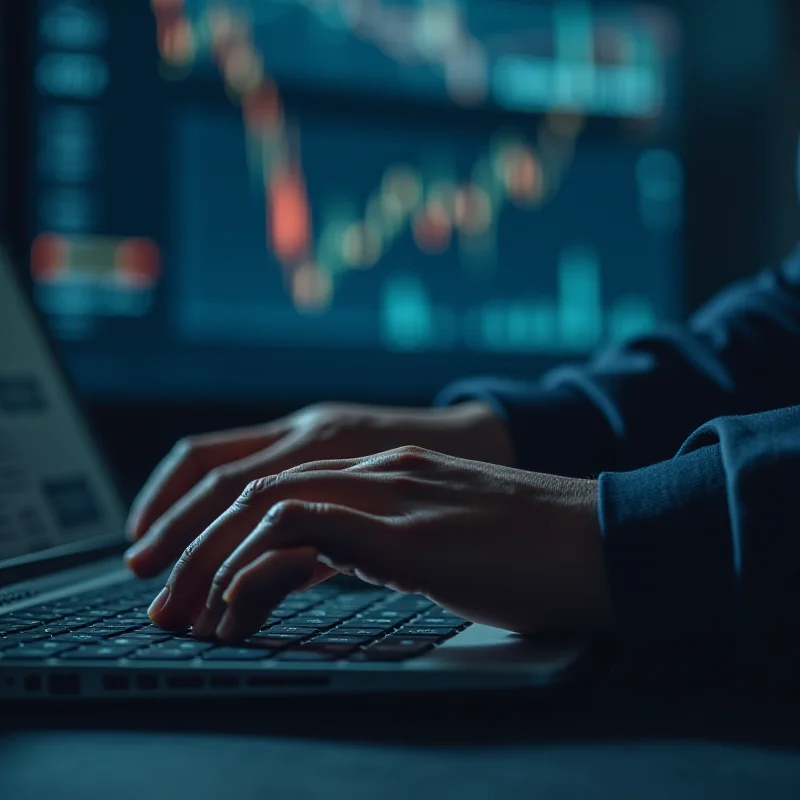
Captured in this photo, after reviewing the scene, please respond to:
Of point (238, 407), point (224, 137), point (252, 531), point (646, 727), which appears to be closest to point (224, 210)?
point (224, 137)

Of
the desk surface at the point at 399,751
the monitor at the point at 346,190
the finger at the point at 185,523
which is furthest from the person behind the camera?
the monitor at the point at 346,190

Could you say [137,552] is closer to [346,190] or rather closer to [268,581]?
[268,581]

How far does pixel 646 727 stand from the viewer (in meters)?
0.35

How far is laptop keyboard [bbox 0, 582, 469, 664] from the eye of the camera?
385 mm

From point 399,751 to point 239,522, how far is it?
0.15 m

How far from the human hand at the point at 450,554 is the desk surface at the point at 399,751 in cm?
4

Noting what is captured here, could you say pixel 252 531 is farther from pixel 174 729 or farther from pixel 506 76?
pixel 506 76

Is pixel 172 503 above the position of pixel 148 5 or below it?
below

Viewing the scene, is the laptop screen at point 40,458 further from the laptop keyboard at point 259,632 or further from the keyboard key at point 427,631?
the keyboard key at point 427,631

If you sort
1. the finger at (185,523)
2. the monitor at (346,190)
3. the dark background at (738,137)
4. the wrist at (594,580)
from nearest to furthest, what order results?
the wrist at (594,580)
the finger at (185,523)
the monitor at (346,190)
the dark background at (738,137)

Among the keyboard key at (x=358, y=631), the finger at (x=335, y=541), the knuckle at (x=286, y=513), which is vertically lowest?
the keyboard key at (x=358, y=631)

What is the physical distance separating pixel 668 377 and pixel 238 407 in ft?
2.11

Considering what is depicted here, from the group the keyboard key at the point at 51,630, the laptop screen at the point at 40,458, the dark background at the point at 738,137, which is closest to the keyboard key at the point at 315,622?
the keyboard key at the point at 51,630

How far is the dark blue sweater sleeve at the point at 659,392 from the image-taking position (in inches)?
28.9
